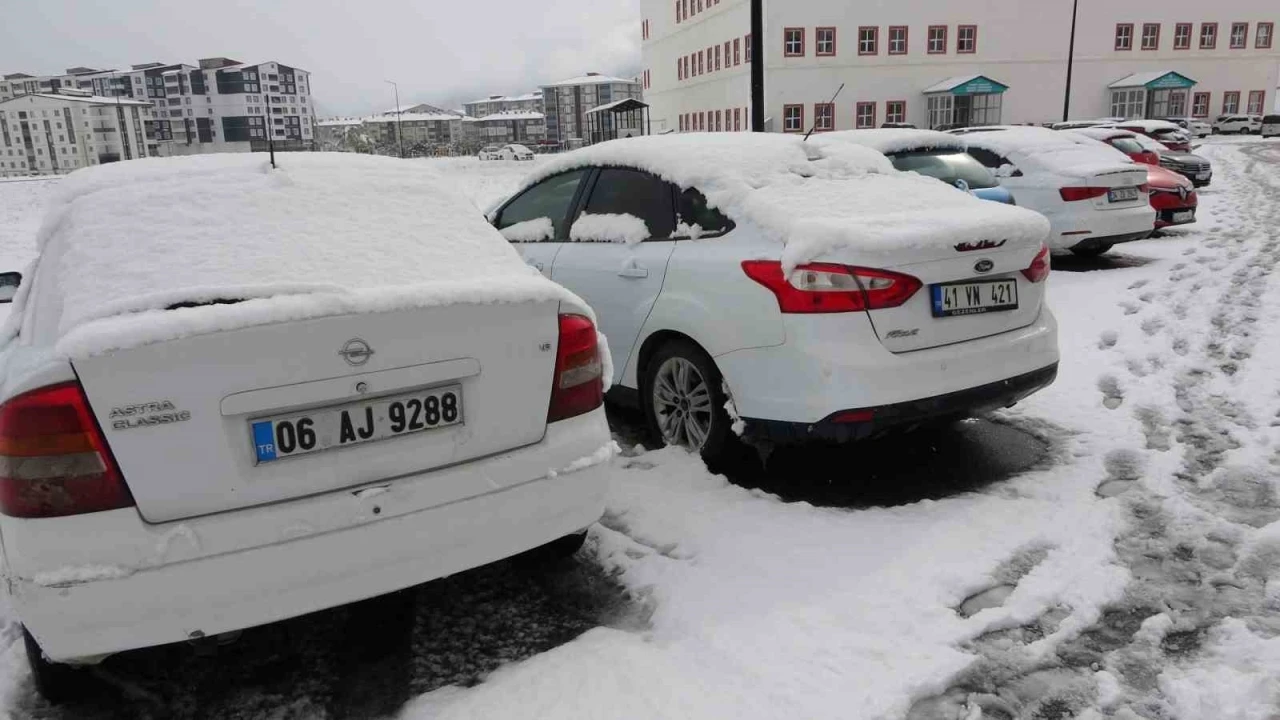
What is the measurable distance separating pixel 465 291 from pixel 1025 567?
2240mm

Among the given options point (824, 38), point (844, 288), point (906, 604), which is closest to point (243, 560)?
point (906, 604)

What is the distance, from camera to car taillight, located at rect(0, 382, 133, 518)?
218 centimetres

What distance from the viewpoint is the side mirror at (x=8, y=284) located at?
3.38 metres

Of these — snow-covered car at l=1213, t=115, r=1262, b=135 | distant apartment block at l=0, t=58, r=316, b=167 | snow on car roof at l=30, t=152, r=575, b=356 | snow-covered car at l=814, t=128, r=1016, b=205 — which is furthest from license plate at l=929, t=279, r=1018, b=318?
distant apartment block at l=0, t=58, r=316, b=167

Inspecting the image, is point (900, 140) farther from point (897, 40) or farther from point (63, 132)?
point (63, 132)

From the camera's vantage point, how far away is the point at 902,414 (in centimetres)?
378

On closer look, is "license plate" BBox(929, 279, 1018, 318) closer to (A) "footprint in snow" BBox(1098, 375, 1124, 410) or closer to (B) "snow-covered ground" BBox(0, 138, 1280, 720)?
(B) "snow-covered ground" BBox(0, 138, 1280, 720)

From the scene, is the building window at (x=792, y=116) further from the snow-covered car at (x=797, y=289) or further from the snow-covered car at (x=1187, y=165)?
the snow-covered car at (x=797, y=289)

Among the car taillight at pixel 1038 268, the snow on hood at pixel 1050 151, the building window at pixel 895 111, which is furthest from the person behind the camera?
the building window at pixel 895 111

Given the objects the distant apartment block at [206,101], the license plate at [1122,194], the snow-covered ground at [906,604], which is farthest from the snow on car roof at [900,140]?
the distant apartment block at [206,101]

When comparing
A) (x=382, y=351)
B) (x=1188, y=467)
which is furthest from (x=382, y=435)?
(x=1188, y=467)

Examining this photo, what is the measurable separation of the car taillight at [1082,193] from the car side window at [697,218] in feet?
23.2

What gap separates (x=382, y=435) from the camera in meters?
2.53

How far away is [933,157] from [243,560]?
716 centimetres
